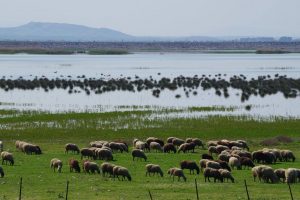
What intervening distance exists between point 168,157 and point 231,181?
337 inches

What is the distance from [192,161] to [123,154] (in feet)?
24.9

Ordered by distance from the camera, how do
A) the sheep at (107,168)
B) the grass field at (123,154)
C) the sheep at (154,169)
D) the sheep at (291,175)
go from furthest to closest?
the sheep at (154,169) → the sheep at (107,168) → the sheep at (291,175) → the grass field at (123,154)

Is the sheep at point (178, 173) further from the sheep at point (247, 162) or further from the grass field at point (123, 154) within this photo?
the sheep at point (247, 162)

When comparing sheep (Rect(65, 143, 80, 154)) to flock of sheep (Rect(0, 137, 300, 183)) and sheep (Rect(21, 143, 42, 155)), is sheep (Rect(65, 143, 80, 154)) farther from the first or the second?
sheep (Rect(21, 143, 42, 155))

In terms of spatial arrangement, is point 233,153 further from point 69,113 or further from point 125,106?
point 125,106

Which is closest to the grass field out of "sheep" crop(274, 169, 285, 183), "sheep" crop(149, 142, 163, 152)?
"sheep" crop(274, 169, 285, 183)

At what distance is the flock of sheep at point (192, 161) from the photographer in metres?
29.7

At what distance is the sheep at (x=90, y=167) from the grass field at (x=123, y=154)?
89cm

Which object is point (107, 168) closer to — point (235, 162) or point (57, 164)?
point (57, 164)

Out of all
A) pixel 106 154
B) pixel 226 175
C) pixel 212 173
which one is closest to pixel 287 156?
pixel 226 175

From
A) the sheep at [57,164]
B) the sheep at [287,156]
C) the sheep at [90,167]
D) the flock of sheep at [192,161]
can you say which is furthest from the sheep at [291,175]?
the sheep at [57,164]

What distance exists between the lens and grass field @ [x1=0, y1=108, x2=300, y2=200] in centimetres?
2597

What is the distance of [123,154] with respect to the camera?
3909 centimetres

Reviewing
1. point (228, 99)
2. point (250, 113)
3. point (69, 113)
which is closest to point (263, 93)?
point (228, 99)
